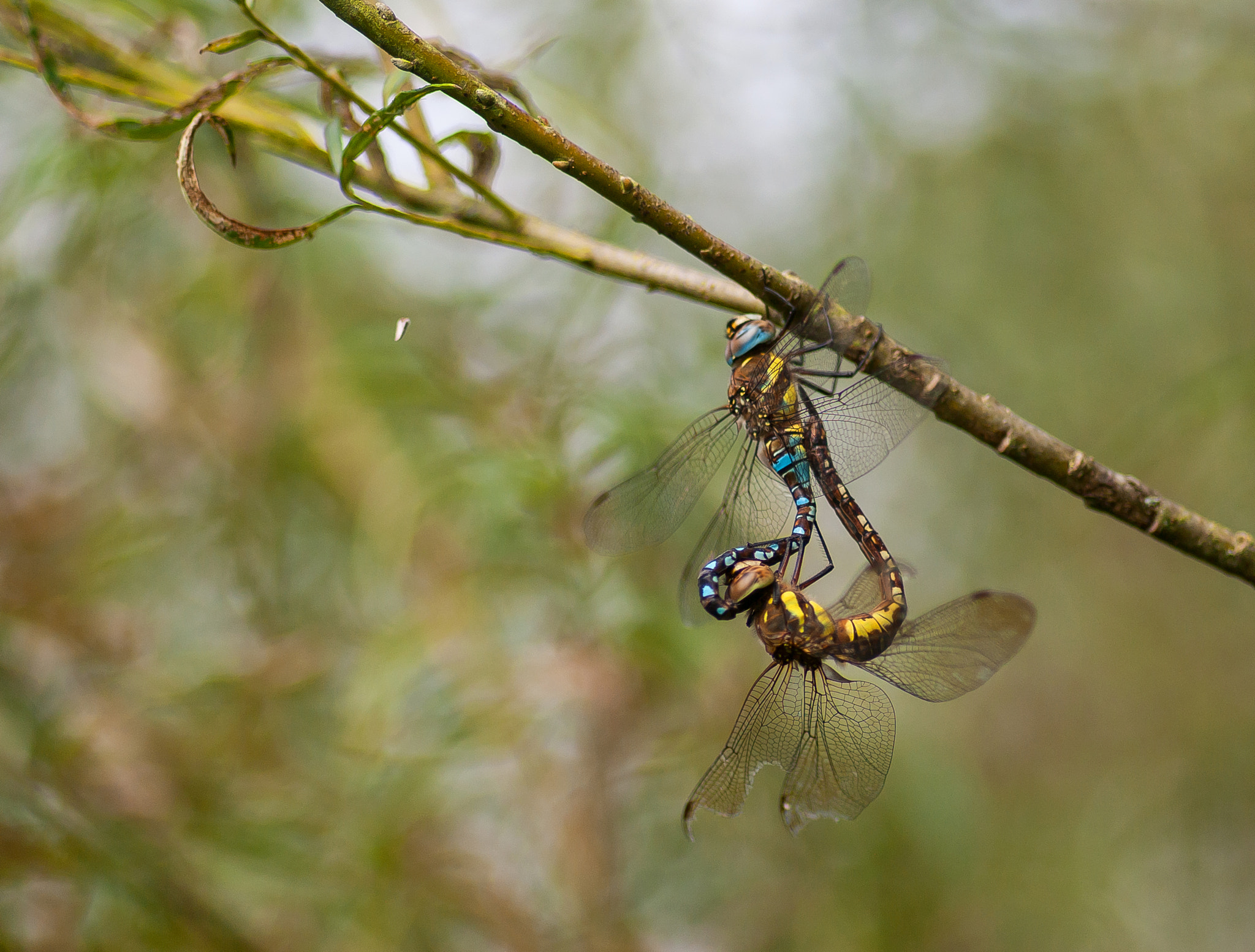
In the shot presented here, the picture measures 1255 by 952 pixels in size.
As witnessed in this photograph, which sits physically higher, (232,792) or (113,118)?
(113,118)

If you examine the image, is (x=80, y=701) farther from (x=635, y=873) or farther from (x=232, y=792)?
(x=635, y=873)

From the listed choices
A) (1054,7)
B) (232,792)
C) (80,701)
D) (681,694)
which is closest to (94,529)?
(80,701)

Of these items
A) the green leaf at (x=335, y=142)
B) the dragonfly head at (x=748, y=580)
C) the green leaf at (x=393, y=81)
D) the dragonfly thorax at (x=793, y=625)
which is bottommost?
the dragonfly thorax at (x=793, y=625)

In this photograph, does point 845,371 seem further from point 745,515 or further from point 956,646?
point 956,646

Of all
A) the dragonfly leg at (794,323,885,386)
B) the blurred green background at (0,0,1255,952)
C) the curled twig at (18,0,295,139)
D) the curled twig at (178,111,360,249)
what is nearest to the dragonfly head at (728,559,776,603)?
the dragonfly leg at (794,323,885,386)

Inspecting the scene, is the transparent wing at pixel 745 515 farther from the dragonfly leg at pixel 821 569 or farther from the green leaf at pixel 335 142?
the green leaf at pixel 335 142

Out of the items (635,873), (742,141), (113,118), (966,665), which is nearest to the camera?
(113,118)

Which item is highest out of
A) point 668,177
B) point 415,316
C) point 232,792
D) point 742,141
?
point 742,141

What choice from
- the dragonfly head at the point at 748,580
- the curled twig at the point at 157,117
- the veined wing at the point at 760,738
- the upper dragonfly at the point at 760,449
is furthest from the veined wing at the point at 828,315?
the curled twig at the point at 157,117

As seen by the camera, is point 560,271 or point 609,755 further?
point 560,271
